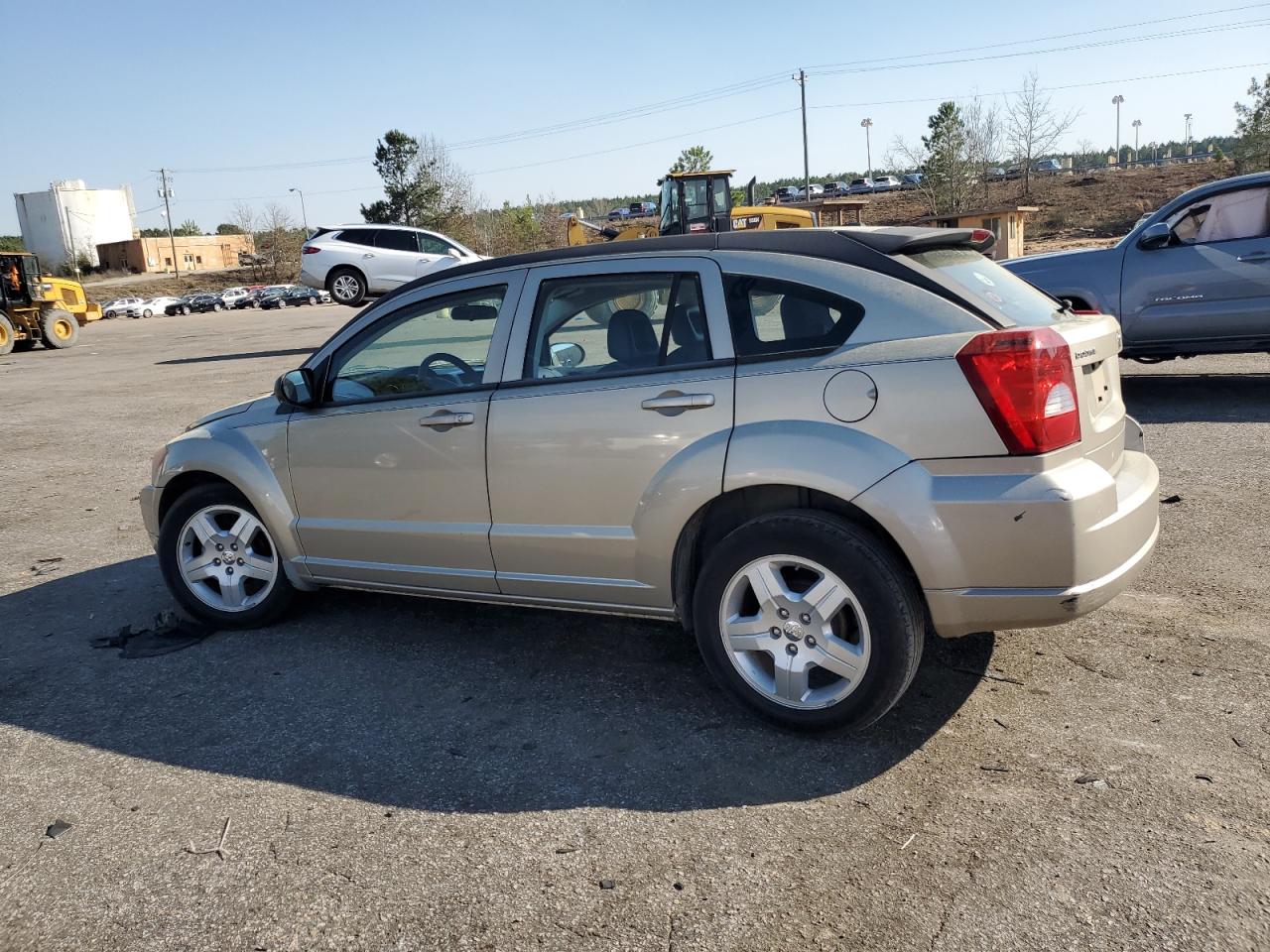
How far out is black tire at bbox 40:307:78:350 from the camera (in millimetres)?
27594

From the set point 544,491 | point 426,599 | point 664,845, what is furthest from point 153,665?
point 664,845

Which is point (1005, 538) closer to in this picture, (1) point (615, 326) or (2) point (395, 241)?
(1) point (615, 326)

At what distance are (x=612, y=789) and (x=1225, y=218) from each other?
8.47 m

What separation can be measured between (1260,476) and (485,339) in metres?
5.32

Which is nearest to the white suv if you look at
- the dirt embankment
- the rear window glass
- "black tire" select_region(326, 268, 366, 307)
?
"black tire" select_region(326, 268, 366, 307)

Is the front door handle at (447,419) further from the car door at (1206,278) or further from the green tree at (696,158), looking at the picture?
the green tree at (696,158)

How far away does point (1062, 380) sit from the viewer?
10.8 ft

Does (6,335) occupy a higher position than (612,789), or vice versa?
(6,335)

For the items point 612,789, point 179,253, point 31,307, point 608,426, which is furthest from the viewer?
point 179,253

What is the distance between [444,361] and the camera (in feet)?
14.6

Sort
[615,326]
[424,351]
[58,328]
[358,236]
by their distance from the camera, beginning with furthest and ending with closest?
[58,328] < [358,236] < [424,351] < [615,326]

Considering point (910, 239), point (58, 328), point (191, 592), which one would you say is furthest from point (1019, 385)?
point (58, 328)

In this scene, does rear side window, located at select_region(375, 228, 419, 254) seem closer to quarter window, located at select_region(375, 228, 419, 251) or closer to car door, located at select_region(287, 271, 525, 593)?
quarter window, located at select_region(375, 228, 419, 251)

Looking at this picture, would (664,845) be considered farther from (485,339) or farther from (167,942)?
(485,339)
